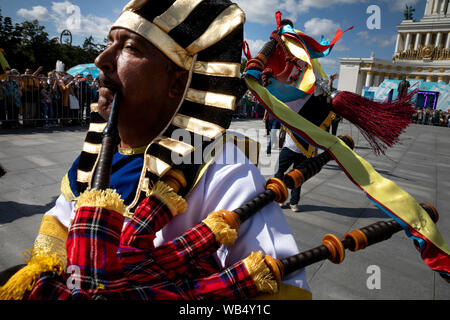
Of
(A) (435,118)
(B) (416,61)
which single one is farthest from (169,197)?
(B) (416,61)

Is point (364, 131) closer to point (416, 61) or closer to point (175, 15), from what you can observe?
point (175, 15)

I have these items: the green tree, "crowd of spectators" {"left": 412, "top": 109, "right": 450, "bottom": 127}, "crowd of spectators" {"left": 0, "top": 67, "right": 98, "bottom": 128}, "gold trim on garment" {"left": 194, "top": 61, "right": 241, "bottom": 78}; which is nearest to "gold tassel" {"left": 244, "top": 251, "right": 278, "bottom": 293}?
"gold trim on garment" {"left": 194, "top": 61, "right": 241, "bottom": 78}

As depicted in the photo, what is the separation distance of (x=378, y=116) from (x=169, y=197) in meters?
0.89

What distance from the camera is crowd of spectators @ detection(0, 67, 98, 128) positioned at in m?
8.38

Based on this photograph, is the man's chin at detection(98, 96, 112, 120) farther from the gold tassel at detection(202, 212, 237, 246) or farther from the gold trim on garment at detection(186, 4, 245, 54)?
the gold tassel at detection(202, 212, 237, 246)

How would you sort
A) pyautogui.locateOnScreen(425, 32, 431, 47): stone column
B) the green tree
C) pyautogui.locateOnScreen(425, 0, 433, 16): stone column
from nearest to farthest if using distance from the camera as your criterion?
1. the green tree
2. pyautogui.locateOnScreen(425, 32, 431, 47): stone column
3. pyautogui.locateOnScreen(425, 0, 433, 16): stone column

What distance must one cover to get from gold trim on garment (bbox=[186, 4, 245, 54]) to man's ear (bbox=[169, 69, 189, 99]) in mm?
103

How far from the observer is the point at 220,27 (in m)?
1.10

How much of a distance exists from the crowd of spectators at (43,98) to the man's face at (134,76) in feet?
29.6

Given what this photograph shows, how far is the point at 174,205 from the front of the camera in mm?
1003

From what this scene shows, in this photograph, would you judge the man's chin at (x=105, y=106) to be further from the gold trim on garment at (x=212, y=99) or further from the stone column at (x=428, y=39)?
the stone column at (x=428, y=39)

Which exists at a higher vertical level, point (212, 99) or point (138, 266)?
point (212, 99)

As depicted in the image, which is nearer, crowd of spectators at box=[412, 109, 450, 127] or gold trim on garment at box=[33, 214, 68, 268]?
gold trim on garment at box=[33, 214, 68, 268]
